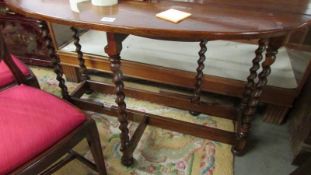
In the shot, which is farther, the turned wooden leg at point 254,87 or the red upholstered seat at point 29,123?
the turned wooden leg at point 254,87

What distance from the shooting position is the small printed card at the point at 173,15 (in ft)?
2.77

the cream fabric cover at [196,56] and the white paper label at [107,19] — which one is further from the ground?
the white paper label at [107,19]

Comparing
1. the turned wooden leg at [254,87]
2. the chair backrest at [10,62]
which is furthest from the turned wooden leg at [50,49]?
the turned wooden leg at [254,87]

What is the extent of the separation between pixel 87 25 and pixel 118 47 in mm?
145

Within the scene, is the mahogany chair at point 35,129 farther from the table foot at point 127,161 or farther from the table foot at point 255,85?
the table foot at point 255,85

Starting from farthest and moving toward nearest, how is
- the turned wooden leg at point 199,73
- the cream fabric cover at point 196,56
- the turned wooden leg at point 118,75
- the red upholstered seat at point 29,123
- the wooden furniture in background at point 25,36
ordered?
the wooden furniture in background at point 25,36 → the cream fabric cover at point 196,56 → the turned wooden leg at point 199,73 → the turned wooden leg at point 118,75 → the red upholstered seat at point 29,123

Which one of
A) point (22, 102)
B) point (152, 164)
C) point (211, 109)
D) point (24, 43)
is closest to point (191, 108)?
point (211, 109)

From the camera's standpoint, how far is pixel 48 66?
75.5 inches

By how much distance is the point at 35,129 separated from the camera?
2.64 ft

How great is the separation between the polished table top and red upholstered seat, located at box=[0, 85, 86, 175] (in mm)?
302

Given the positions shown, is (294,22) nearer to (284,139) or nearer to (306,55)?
(306,55)

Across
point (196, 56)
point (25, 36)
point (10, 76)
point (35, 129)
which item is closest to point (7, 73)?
point (10, 76)

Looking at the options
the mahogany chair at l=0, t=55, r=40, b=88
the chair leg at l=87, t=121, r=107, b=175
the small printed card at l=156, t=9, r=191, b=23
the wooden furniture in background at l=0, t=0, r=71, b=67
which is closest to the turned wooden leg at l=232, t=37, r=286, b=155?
the small printed card at l=156, t=9, r=191, b=23

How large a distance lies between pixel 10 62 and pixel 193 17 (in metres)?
0.75
